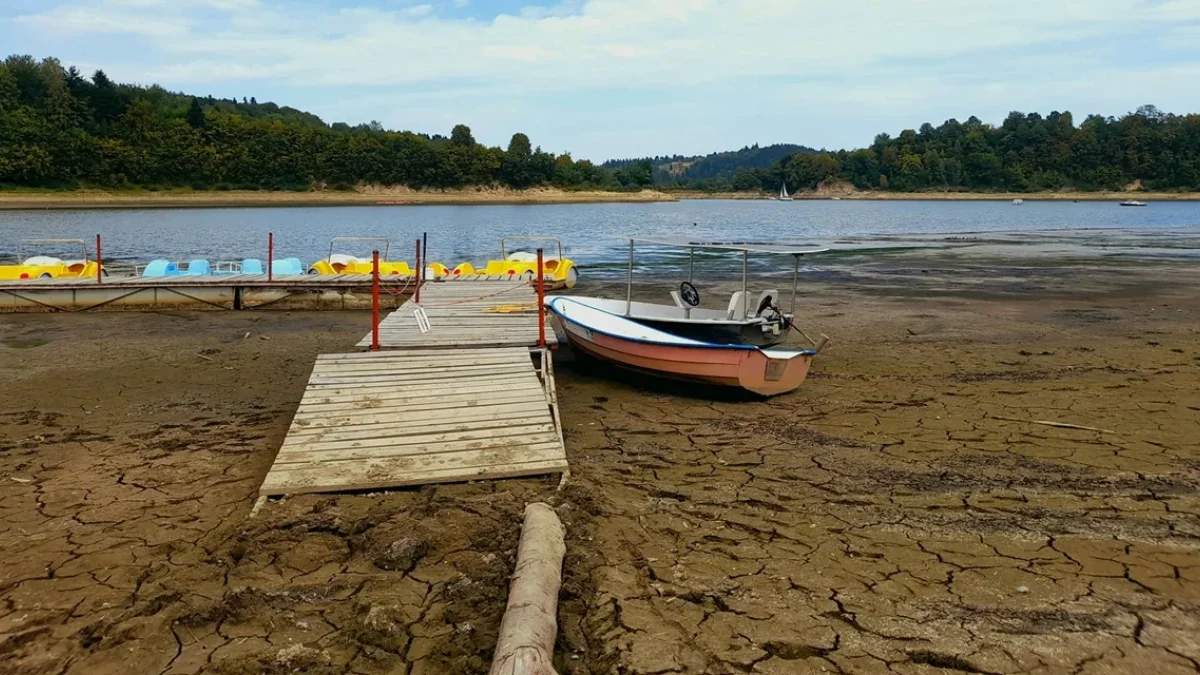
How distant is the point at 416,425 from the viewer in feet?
24.3

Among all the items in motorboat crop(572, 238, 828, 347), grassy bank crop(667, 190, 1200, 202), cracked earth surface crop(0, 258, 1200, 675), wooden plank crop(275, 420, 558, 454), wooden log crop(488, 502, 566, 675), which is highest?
grassy bank crop(667, 190, 1200, 202)

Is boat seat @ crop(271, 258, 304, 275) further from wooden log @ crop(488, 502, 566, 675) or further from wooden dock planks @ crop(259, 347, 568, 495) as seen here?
wooden log @ crop(488, 502, 566, 675)

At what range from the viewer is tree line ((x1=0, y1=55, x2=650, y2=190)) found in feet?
284

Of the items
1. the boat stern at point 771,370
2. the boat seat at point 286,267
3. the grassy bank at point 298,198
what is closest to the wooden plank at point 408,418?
the boat stern at point 771,370

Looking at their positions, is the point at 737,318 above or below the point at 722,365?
above

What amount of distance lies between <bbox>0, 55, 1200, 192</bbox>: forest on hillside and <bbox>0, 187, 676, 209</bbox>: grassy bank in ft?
5.75

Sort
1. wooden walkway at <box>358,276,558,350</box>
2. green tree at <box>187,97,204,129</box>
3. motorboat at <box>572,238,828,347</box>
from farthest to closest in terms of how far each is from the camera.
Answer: green tree at <box>187,97,204,129</box> → motorboat at <box>572,238,828,347</box> → wooden walkway at <box>358,276,558,350</box>

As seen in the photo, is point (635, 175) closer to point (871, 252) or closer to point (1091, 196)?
point (1091, 196)

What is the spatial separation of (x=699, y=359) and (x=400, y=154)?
111523 millimetres

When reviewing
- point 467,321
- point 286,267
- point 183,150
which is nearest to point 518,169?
point 183,150

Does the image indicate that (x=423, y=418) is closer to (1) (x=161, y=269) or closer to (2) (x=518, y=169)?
(1) (x=161, y=269)

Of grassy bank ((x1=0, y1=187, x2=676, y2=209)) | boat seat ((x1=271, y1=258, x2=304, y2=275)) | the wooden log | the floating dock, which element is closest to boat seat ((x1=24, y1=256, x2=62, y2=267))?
the floating dock

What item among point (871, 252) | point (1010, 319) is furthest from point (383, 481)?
point (871, 252)

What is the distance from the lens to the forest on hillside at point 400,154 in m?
89.9
